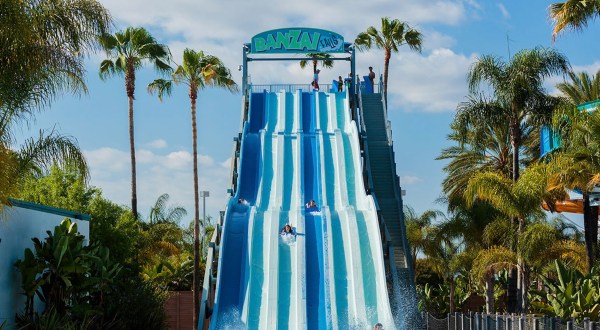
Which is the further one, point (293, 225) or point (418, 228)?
point (418, 228)

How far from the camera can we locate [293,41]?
3884 cm

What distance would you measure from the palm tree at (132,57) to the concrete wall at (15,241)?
1904cm

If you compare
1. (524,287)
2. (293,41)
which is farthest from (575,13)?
(293,41)

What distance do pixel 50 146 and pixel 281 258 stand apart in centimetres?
908

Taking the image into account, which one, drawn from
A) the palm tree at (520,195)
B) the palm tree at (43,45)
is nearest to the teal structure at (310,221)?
the palm tree at (520,195)

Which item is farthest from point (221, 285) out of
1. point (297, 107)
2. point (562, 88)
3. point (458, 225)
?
point (562, 88)

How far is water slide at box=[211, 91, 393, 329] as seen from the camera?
24.2m

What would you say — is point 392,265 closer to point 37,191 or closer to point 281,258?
point 281,258

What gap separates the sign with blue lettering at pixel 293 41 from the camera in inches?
1529

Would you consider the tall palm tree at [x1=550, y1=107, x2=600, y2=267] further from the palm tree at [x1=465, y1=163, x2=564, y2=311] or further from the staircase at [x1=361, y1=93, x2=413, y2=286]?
the staircase at [x1=361, y1=93, x2=413, y2=286]

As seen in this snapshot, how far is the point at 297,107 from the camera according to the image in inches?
1473

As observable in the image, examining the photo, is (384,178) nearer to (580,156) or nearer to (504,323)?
(580,156)

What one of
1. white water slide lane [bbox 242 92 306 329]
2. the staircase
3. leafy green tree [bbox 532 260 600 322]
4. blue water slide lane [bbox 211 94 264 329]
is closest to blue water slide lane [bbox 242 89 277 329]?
white water slide lane [bbox 242 92 306 329]

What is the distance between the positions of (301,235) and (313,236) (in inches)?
18.2
